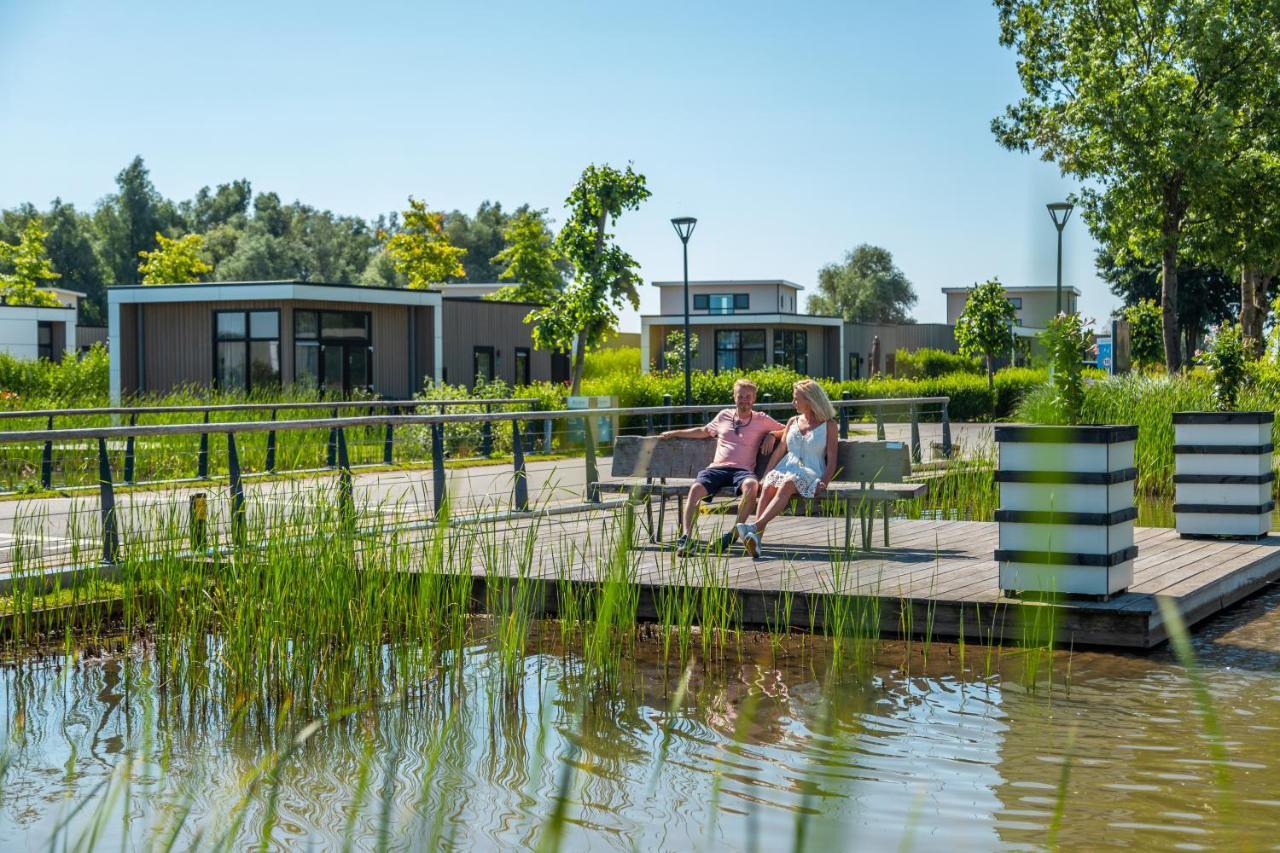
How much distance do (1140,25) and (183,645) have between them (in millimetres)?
26362

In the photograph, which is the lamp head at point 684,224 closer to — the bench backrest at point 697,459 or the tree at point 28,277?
the bench backrest at point 697,459

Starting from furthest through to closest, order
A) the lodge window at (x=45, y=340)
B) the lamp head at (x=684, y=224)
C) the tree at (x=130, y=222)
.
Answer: the tree at (x=130, y=222) → the lodge window at (x=45, y=340) → the lamp head at (x=684, y=224)

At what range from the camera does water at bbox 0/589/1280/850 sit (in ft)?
13.5

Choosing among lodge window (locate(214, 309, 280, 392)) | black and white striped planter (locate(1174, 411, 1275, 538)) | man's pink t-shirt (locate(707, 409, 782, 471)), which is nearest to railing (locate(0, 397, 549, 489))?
man's pink t-shirt (locate(707, 409, 782, 471))

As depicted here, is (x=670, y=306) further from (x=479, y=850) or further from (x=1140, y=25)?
(x=479, y=850)

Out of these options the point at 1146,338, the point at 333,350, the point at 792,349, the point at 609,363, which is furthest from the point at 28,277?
the point at 1146,338

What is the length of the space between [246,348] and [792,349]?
2407cm

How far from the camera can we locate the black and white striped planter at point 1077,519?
6.35 meters

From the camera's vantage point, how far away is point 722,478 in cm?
869

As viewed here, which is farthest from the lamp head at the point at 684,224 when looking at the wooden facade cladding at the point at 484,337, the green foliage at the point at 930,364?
the green foliage at the point at 930,364

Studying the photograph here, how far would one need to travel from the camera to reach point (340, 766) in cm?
484

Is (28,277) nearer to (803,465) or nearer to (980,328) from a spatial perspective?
(980,328)

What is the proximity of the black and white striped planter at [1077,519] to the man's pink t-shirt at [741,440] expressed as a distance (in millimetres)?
2392

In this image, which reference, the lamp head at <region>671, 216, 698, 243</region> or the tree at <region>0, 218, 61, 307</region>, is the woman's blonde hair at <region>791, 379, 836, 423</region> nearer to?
the lamp head at <region>671, 216, 698, 243</region>
